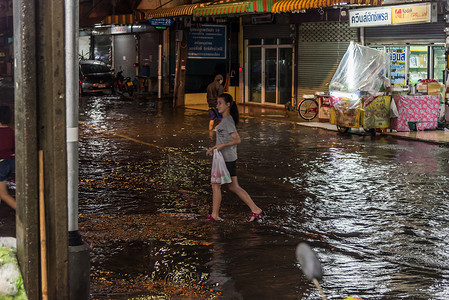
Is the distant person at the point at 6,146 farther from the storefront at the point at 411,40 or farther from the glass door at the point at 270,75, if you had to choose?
the glass door at the point at 270,75

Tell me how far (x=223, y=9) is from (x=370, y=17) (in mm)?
5747

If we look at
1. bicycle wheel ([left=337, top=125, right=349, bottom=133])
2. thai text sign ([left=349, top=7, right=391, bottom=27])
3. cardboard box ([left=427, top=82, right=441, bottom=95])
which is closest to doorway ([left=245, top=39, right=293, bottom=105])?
thai text sign ([left=349, top=7, right=391, bottom=27])

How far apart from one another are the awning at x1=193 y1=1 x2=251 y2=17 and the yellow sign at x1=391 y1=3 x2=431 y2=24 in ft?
18.0

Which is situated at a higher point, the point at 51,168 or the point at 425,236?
the point at 51,168

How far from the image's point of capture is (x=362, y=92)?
702 inches

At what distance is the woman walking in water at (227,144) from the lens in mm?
8719

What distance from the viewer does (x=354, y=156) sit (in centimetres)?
1450

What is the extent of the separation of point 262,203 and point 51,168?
541cm

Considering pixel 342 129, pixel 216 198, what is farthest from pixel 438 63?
pixel 216 198

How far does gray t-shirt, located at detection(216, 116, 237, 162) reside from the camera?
28.6 feet

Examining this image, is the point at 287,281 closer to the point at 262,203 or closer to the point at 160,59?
the point at 262,203

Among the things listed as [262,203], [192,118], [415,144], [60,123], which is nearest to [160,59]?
[192,118]

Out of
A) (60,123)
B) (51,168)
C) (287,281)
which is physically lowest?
(287,281)

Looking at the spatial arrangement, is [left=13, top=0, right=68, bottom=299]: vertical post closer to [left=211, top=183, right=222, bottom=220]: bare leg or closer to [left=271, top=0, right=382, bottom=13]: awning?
[left=211, top=183, right=222, bottom=220]: bare leg
